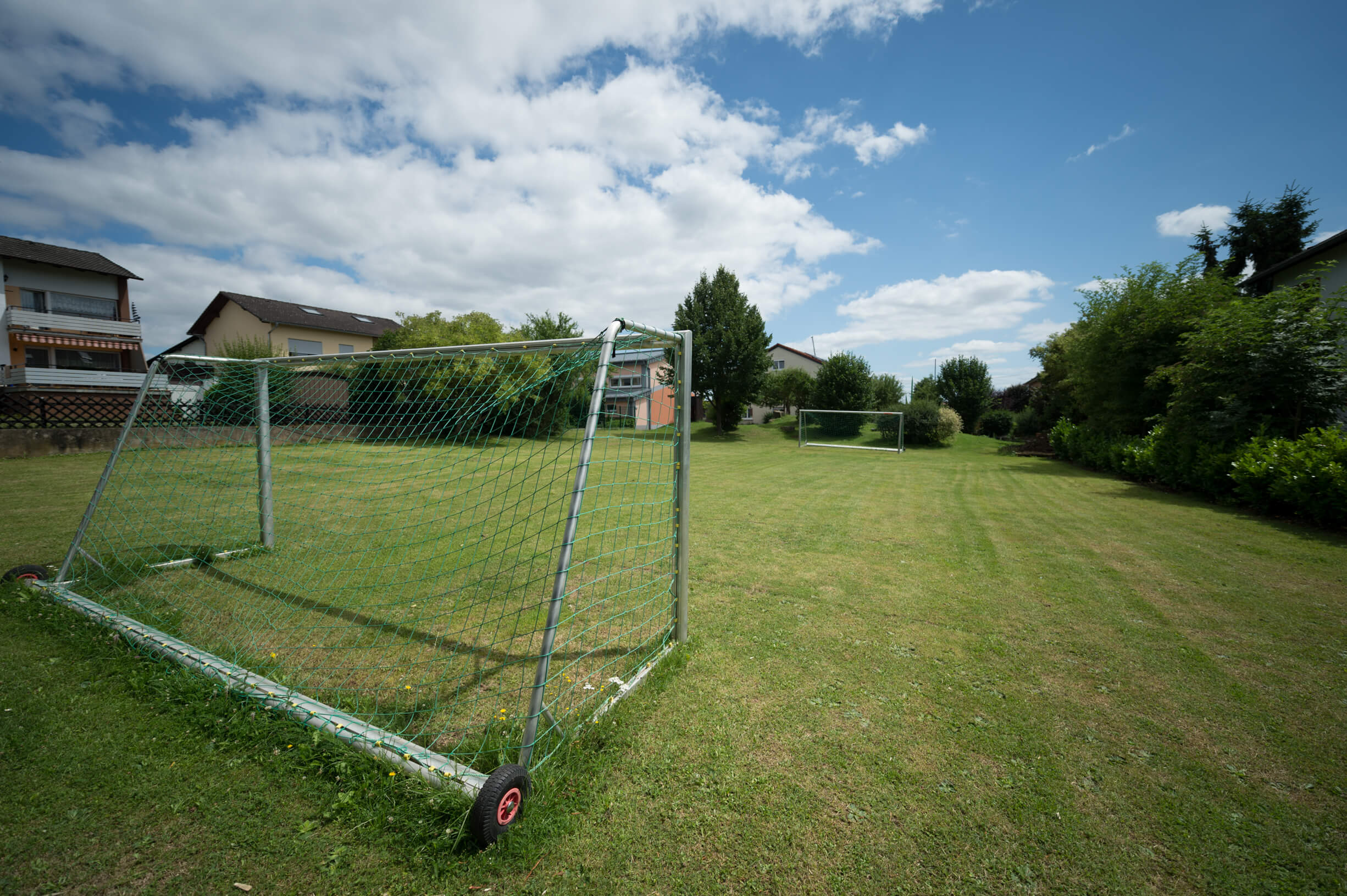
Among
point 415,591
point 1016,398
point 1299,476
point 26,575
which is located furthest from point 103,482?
point 1016,398

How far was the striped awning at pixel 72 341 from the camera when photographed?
2077 cm

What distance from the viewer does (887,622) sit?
3828mm

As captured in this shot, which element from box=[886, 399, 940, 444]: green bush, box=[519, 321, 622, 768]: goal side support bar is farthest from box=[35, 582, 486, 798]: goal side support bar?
box=[886, 399, 940, 444]: green bush

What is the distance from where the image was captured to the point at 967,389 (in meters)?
28.5

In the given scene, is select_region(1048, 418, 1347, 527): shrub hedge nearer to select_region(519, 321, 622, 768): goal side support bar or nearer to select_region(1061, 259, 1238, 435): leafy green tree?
select_region(1061, 259, 1238, 435): leafy green tree

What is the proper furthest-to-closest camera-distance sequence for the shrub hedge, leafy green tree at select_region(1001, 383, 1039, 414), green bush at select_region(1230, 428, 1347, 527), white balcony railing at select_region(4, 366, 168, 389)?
1. leafy green tree at select_region(1001, 383, 1039, 414)
2. white balcony railing at select_region(4, 366, 168, 389)
3. the shrub hedge
4. green bush at select_region(1230, 428, 1347, 527)

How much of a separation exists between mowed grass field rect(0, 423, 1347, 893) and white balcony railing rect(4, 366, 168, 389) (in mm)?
25004

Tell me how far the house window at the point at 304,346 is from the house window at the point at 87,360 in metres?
6.61

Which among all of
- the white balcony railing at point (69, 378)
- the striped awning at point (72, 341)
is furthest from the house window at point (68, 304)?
the white balcony railing at point (69, 378)

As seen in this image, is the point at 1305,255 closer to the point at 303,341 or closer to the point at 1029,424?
the point at 1029,424

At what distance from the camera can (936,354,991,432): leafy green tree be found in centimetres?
2847

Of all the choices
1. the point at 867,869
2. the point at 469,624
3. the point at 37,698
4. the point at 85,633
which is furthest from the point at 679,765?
the point at 85,633

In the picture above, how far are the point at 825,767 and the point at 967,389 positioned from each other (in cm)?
3078

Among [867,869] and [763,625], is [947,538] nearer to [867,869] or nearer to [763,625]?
[763,625]
